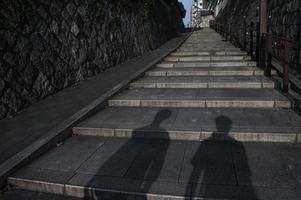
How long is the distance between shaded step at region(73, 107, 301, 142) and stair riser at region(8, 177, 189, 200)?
1402mm

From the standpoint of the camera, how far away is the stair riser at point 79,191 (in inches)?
107

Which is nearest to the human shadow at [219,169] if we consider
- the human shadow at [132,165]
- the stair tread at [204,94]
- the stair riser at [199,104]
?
the human shadow at [132,165]

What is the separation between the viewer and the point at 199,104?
17.0 feet

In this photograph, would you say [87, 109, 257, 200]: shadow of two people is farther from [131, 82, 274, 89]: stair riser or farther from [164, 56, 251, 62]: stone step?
[164, 56, 251, 62]: stone step

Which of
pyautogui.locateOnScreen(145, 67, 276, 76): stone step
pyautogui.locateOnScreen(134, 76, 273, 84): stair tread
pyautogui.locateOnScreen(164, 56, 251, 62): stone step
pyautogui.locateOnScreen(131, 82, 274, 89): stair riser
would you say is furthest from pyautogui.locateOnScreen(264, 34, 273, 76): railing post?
pyautogui.locateOnScreen(164, 56, 251, 62): stone step

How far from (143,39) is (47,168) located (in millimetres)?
10032


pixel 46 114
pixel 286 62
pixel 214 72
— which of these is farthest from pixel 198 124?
pixel 214 72

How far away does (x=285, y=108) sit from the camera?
15.9 ft

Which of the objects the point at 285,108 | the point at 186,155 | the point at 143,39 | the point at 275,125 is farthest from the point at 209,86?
the point at 143,39

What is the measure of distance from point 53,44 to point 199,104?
3717 mm

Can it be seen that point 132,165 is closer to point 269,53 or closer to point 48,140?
point 48,140

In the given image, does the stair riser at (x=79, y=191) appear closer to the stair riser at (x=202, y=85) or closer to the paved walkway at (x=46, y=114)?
the paved walkway at (x=46, y=114)

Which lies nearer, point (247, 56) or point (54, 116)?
point (54, 116)

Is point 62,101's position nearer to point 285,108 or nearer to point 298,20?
point 285,108
